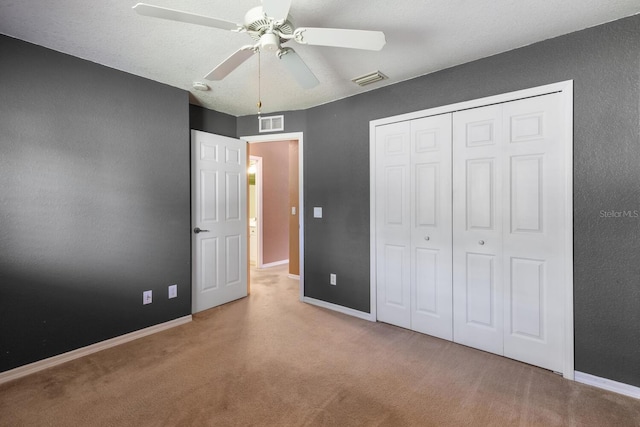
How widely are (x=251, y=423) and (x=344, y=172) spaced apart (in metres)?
2.43

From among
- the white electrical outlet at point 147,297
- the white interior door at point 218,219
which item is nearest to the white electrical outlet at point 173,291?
the white electrical outlet at point 147,297

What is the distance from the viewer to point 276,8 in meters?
1.35

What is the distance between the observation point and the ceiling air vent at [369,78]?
265cm

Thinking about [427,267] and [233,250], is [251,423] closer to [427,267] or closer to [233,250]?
[427,267]

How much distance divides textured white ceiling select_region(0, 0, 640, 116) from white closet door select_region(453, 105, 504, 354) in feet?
1.91

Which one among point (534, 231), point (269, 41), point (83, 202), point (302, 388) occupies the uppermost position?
point (269, 41)

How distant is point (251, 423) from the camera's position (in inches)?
64.4

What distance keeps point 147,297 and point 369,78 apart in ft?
9.65

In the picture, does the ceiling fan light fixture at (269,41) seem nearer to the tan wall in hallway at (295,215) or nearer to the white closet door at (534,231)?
the white closet door at (534,231)

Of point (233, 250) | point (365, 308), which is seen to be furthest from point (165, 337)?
point (365, 308)

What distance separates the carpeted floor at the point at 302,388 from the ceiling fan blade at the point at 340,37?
2066 millimetres

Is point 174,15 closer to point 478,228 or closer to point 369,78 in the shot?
point 369,78

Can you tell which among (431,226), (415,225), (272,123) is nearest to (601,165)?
(431,226)

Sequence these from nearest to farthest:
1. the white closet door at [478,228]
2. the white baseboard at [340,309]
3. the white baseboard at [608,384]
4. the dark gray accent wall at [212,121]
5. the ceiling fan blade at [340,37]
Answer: the ceiling fan blade at [340,37] < the white baseboard at [608,384] < the white closet door at [478,228] < the white baseboard at [340,309] < the dark gray accent wall at [212,121]
